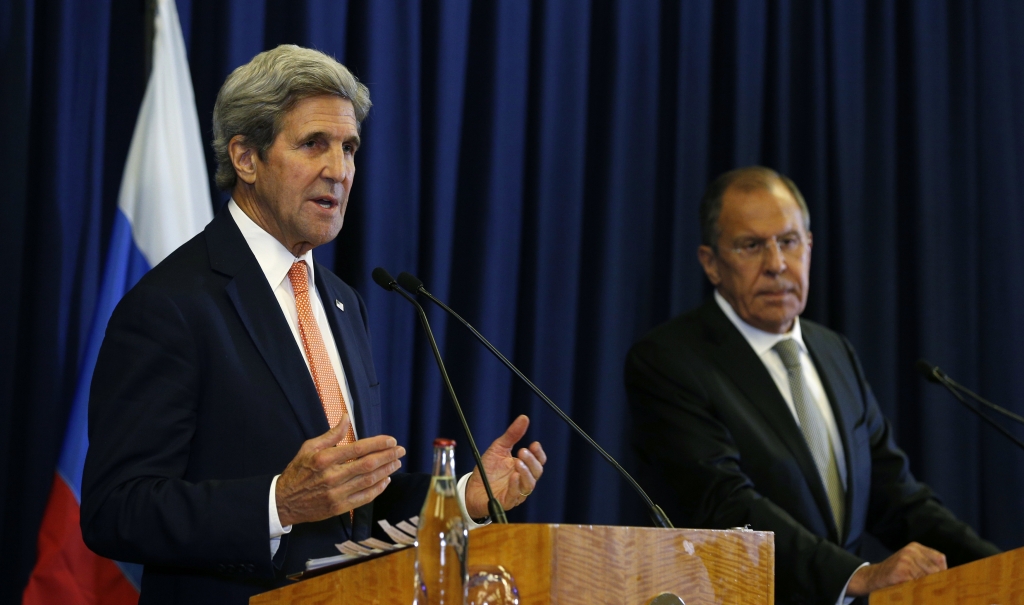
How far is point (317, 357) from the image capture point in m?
2.30

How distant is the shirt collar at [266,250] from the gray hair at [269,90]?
0.15m

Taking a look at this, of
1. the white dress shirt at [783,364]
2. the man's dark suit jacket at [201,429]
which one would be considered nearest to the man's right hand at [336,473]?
the man's dark suit jacket at [201,429]

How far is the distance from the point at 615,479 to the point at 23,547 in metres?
1.97

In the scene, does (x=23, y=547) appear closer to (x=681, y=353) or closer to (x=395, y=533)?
(x=395, y=533)

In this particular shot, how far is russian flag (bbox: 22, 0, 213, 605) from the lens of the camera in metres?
2.69

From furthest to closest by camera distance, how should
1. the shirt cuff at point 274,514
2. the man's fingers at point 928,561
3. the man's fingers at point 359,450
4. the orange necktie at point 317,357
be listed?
the man's fingers at point 928,561 < the orange necktie at point 317,357 < the shirt cuff at point 274,514 < the man's fingers at point 359,450

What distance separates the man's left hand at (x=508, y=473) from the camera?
1927mm

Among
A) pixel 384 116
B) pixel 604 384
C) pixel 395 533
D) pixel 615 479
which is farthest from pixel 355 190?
pixel 395 533

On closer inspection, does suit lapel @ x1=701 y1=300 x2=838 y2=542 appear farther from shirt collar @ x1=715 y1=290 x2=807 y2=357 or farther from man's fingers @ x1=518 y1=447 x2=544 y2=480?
man's fingers @ x1=518 y1=447 x2=544 y2=480

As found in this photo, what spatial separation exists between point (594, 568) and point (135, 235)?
191 cm

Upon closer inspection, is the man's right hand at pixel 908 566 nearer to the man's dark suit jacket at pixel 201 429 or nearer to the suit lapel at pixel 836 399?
the suit lapel at pixel 836 399

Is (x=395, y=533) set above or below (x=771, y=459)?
above

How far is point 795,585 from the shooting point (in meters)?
2.84

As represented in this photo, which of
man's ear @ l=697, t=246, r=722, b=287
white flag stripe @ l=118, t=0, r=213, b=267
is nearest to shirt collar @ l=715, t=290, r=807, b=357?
man's ear @ l=697, t=246, r=722, b=287
